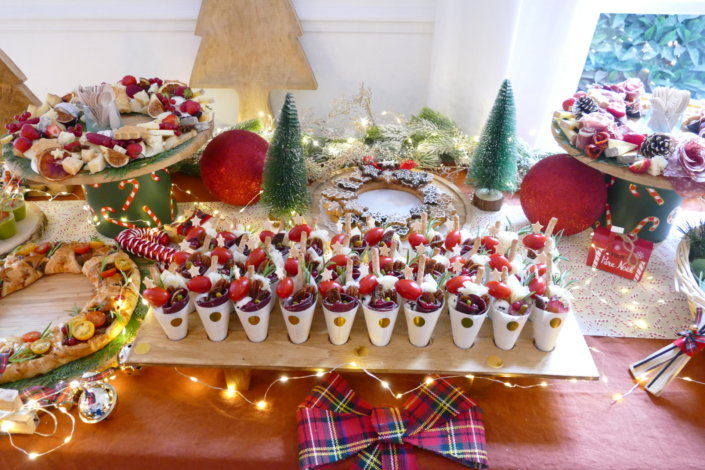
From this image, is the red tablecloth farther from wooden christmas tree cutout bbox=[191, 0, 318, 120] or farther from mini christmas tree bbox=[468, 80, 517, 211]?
wooden christmas tree cutout bbox=[191, 0, 318, 120]

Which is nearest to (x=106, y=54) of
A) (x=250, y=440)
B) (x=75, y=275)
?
(x=75, y=275)

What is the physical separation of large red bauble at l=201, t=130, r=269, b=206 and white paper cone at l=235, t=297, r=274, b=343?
0.78 meters

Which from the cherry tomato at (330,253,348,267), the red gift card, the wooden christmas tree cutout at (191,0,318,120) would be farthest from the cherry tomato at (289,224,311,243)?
the wooden christmas tree cutout at (191,0,318,120)

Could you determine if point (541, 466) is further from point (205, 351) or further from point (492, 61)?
point (492, 61)

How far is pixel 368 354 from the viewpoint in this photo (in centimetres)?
128

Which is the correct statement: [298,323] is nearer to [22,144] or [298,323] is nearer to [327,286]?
[327,286]

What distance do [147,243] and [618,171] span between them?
150 centimetres

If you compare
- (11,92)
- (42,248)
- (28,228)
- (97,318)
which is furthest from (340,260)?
(11,92)

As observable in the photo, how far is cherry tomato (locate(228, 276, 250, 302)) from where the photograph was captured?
1.21 m

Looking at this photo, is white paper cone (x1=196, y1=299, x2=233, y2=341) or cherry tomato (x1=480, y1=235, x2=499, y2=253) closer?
white paper cone (x1=196, y1=299, x2=233, y2=341)

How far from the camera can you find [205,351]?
4.19 ft

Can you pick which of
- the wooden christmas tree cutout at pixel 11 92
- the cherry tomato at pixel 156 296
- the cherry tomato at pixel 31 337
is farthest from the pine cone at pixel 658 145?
the wooden christmas tree cutout at pixel 11 92

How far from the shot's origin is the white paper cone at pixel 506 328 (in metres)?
1.20

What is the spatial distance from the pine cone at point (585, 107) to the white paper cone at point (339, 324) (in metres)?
1.10
